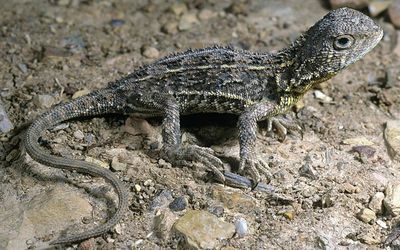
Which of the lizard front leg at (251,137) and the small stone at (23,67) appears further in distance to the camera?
the small stone at (23,67)

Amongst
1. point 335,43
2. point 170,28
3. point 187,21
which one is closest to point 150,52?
point 170,28

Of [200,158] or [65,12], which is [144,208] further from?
[65,12]

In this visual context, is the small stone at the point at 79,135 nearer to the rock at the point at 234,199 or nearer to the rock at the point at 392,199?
the rock at the point at 234,199

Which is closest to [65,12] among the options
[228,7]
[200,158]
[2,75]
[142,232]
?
[2,75]

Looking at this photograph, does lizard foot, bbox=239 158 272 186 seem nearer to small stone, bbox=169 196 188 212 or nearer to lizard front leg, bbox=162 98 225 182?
lizard front leg, bbox=162 98 225 182

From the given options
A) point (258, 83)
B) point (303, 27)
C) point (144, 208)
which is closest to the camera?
point (144, 208)

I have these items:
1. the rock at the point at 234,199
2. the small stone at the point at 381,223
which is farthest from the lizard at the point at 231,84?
the small stone at the point at 381,223

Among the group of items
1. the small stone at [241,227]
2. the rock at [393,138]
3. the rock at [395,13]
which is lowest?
the small stone at [241,227]
